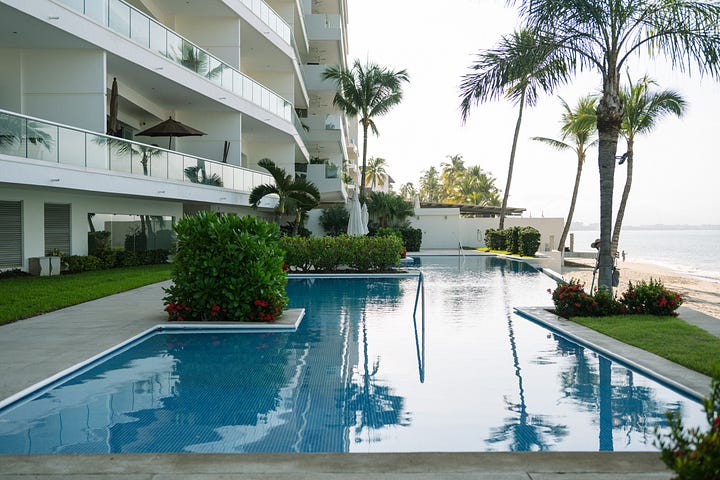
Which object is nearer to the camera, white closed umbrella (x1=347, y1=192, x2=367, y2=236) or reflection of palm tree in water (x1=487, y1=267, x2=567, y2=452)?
reflection of palm tree in water (x1=487, y1=267, x2=567, y2=452)

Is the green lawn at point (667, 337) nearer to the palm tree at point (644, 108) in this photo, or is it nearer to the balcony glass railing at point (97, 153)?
the balcony glass railing at point (97, 153)

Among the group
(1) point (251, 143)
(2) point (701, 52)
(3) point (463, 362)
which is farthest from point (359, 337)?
(1) point (251, 143)

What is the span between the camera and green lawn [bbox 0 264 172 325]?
12.8 meters

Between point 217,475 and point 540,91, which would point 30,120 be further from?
point 217,475

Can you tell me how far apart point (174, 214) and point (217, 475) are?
24996 mm

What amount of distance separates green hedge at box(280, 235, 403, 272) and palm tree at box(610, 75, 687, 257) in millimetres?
10311

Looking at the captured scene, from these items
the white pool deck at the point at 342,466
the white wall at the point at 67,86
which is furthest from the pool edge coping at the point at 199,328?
the white wall at the point at 67,86

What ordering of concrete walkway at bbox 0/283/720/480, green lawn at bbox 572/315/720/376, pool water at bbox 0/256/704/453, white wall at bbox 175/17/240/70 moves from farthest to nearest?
white wall at bbox 175/17/240/70
green lawn at bbox 572/315/720/376
pool water at bbox 0/256/704/453
concrete walkway at bbox 0/283/720/480

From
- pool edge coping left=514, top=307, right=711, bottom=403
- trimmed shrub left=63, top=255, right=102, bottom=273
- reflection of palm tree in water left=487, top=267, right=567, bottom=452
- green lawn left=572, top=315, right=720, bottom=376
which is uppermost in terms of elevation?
trimmed shrub left=63, top=255, right=102, bottom=273

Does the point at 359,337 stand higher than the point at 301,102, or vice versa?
the point at 301,102

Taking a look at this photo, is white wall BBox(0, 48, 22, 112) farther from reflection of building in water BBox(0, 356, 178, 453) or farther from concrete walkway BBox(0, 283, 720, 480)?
concrete walkway BBox(0, 283, 720, 480)

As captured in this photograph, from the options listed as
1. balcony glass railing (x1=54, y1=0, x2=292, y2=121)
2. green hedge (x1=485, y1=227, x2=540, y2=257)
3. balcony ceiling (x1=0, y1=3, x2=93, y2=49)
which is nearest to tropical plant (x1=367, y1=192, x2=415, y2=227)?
green hedge (x1=485, y1=227, x2=540, y2=257)

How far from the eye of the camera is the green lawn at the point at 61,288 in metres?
12.8

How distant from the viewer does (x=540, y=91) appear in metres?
15.3
